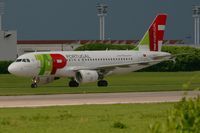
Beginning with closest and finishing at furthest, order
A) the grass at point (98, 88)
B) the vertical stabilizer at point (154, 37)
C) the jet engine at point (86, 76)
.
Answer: the grass at point (98, 88)
the jet engine at point (86, 76)
the vertical stabilizer at point (154, 37)

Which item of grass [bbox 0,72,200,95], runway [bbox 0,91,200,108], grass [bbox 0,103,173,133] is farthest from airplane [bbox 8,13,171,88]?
grass [bbox 0,103,173,133]

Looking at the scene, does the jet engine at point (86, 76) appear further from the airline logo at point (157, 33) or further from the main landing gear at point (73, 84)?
the airline logo at point (157, 33)

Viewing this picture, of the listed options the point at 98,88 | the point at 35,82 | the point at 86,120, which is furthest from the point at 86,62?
the point at 86,120

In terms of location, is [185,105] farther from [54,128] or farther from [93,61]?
[93,61]

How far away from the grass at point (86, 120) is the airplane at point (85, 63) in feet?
89.7

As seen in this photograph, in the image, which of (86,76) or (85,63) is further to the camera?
(85,63)

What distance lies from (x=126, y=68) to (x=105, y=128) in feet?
138

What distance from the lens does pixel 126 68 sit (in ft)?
200

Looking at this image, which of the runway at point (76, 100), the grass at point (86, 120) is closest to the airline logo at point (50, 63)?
the runway at point (76, 100)

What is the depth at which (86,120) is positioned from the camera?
849 inches

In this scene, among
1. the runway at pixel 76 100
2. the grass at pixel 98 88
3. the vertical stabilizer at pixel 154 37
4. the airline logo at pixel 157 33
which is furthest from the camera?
the airline logo at pixel 157 33

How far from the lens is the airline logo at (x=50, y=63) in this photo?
2200 inches

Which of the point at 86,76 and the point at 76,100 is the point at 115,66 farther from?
the point at 76,100

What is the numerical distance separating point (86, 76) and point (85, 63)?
11.8 feet
